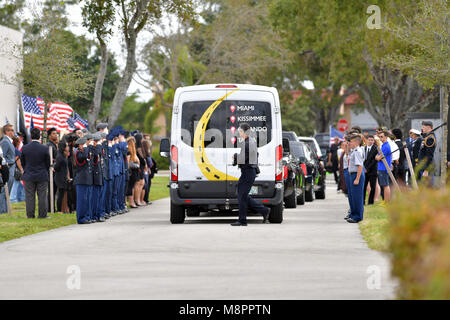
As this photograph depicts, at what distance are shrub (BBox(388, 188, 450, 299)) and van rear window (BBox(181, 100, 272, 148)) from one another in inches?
478

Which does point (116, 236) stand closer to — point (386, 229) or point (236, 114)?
point (236, 114)

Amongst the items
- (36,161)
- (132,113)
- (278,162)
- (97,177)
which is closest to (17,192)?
(36,161)

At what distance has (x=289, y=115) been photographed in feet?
294

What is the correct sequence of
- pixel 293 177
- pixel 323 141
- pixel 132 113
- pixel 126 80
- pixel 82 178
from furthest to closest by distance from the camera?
pixel 132 113, pixel 323 141, pixel 126 80, pixel 293 177, pixel 82 178

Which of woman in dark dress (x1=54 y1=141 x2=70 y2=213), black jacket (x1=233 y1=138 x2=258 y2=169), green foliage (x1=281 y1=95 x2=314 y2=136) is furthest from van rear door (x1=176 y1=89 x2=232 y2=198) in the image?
green foliage (x1=281 y1=95 x2=314 y2=136)

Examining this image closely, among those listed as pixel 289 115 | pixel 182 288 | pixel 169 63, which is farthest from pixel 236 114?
pixel 289 115

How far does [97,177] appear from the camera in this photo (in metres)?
19.0

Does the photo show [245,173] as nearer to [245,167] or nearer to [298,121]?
[245,167]

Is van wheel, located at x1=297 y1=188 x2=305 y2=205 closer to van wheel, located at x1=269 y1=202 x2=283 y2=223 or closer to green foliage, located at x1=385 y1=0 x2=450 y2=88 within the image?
green foliage, located at x1=385 y1=0 x2=450 y2=88

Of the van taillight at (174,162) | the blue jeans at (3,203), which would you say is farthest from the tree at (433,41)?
the blue jeans at (3,203)

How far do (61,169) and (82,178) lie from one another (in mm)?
2566

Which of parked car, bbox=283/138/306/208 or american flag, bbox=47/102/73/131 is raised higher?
american flag, bbox=47/102/73/131

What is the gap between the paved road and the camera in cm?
892
